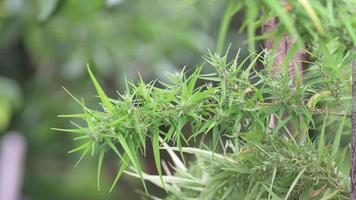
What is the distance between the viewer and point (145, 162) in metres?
1.53

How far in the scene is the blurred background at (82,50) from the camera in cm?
120

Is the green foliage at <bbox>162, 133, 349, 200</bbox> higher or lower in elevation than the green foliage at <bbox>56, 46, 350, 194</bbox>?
lower

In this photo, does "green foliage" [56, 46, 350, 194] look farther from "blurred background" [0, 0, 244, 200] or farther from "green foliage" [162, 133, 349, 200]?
"blurred background" [0, 0, 244, 200]

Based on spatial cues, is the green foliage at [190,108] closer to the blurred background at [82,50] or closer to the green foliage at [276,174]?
the green foliage at [276,174]

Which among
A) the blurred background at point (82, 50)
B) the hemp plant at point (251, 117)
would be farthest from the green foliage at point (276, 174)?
the blurred background at point (82, 50)

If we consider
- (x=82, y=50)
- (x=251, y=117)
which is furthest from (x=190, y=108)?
(x=82, y=50)

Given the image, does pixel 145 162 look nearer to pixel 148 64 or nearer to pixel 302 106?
pixel 148 64

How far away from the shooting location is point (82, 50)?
47.0 inches

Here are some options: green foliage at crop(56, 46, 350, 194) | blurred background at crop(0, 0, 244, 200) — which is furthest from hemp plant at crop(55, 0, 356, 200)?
blurred background at crop(0, 0, 244, 200)

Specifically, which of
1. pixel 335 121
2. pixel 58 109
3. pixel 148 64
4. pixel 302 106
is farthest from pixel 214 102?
pixel 58 109

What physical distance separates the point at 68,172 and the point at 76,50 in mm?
617

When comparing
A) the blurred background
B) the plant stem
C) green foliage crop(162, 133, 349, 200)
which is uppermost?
the plant stem

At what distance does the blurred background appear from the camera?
1196mm

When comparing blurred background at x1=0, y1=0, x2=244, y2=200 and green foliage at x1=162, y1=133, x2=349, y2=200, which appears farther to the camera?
blurred background at x1=0, y1=0, x2=244, y2=200
